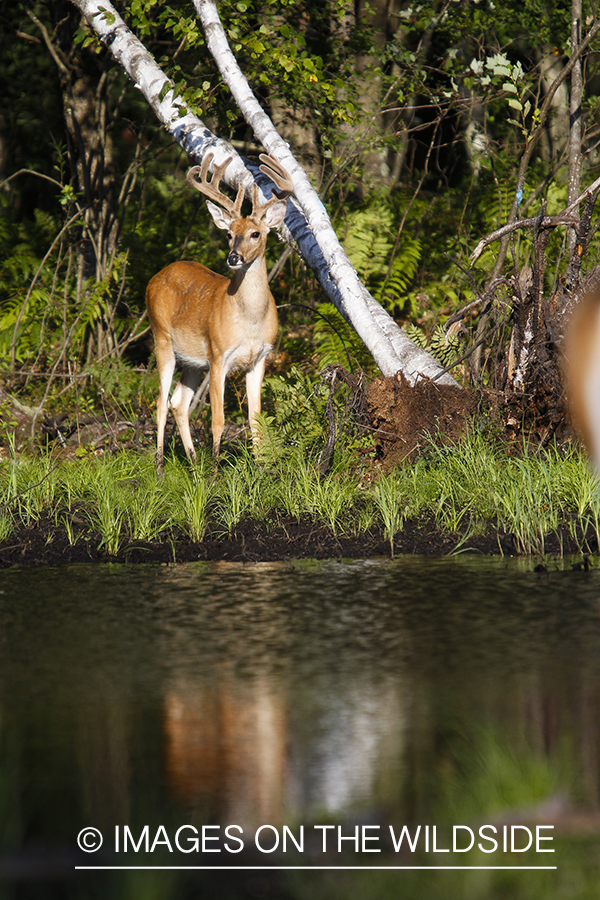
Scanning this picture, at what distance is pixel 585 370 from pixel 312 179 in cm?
617

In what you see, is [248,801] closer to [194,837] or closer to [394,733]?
[194,837]

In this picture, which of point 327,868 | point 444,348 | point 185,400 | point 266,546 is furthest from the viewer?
point 185,400

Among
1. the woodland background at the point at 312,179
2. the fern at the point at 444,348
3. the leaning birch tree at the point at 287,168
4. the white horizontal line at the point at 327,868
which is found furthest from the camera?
the woodland background at the point at 312,179

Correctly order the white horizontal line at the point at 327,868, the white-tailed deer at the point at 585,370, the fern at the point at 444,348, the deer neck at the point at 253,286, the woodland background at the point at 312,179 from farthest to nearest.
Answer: the woodland background at the point at 312,179 < the deer neck at the point at 253,286 < the fern at the point at 444,348 < the white-tailed deer at the point at 585,370 < the white horizontal line at the point at 327,868

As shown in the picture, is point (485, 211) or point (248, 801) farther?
point (485, 211)

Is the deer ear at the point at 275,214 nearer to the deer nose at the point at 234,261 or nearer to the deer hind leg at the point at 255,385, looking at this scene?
the deer nose at the point at 234,261

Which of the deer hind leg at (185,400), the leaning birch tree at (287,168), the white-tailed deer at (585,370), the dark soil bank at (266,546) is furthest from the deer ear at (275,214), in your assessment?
the dark soil bank at (266,546)

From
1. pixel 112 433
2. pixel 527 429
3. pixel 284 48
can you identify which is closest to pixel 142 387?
pixel 112 433

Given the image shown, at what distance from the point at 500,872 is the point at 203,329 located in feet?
25.0

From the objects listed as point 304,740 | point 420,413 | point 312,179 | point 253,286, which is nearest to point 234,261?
point 253,286

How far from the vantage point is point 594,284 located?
316 inches

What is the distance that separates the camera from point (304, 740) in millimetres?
3441

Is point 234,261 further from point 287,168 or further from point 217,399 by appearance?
point 217,399

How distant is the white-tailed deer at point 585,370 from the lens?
7289 millimetres
